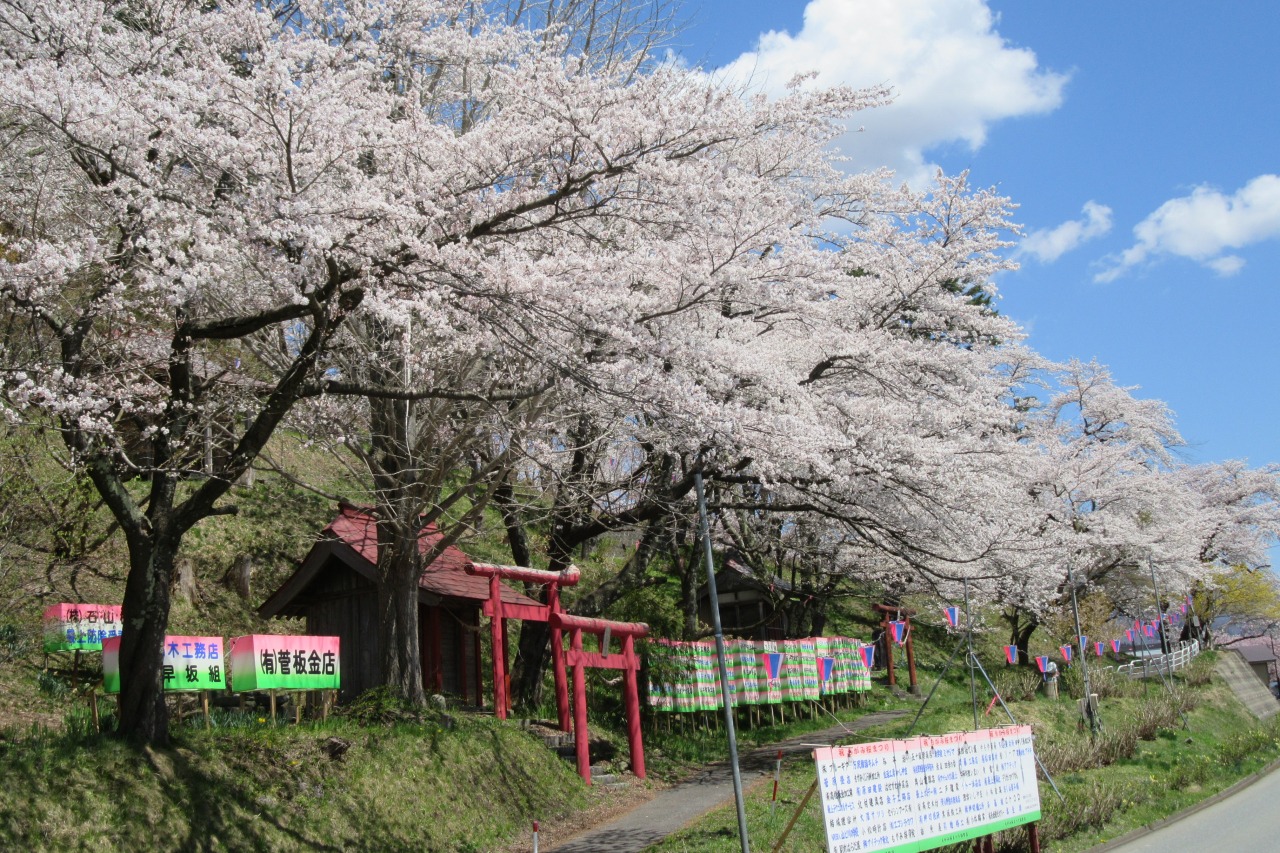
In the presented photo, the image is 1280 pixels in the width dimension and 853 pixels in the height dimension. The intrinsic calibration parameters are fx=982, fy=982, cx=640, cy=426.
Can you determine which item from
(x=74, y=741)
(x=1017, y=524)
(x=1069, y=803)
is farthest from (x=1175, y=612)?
(x=74, y=741)

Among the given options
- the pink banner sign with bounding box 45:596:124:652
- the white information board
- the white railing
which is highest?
the pink banner sign with bounding box 45:596:124:652

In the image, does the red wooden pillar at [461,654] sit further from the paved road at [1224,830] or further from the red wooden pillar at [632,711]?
the paved road at [1224,830]

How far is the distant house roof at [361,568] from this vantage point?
14859 mm

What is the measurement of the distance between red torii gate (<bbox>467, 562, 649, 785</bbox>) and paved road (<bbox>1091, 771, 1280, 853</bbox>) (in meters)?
6.41

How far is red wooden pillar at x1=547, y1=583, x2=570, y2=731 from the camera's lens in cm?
1390

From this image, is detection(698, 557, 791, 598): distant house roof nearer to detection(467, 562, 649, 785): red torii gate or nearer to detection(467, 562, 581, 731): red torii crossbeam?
detection(467, 562, 649, 785): red torii gate

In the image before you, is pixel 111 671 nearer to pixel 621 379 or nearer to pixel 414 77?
pixel 621 379

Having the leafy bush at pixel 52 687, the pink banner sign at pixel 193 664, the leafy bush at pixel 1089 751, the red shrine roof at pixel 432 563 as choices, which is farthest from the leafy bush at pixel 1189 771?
the leafy bush at pixel 52 687

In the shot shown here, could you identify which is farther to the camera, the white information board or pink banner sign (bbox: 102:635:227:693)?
pink banner sign (bbox: 102:635:227:693)

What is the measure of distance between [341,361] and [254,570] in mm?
8570

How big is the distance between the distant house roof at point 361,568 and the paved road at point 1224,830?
346 inches

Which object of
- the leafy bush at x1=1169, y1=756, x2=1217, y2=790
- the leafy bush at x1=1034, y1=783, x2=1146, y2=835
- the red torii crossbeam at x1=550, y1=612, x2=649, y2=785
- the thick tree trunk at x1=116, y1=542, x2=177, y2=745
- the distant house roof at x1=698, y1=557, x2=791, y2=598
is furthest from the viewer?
the distant house roof at x1=698, y1=557, x2=791, y2=598

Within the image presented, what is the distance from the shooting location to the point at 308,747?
10.6 metres

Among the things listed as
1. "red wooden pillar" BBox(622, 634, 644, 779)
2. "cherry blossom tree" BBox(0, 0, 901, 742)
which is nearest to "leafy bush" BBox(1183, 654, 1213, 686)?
"red wooden pillar" BBox(622, 634, 644, 779)
